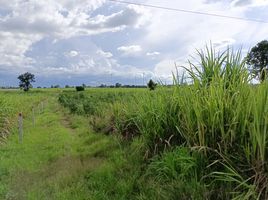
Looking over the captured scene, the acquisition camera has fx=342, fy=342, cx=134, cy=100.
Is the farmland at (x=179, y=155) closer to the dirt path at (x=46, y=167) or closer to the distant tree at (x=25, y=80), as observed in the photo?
the dirt path at (x=46, y=167)

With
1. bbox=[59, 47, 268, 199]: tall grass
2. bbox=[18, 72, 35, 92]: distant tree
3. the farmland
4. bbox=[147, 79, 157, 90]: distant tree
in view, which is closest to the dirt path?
the farmland

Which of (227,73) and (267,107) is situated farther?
(227,73)

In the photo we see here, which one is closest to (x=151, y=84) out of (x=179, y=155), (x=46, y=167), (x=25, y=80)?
(x=46, y=167)

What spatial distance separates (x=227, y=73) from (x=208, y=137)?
1.31m

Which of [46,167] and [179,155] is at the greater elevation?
[179,155]

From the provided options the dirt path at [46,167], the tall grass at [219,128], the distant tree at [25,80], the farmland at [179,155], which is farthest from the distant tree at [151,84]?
the distant tree at [25,80]

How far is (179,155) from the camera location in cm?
491

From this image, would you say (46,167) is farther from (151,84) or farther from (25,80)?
(25,80)

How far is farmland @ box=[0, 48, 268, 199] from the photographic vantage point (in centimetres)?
404

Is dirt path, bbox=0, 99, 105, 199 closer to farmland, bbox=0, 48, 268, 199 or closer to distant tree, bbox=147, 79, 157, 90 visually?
farmland, bbox=0, 48, 268, 199

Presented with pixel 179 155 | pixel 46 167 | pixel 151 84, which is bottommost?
pixel 46 167

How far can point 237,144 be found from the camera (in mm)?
4336

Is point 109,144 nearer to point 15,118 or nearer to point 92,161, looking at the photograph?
point 92,161

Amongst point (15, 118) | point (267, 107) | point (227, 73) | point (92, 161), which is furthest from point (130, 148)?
point (15, 118)
